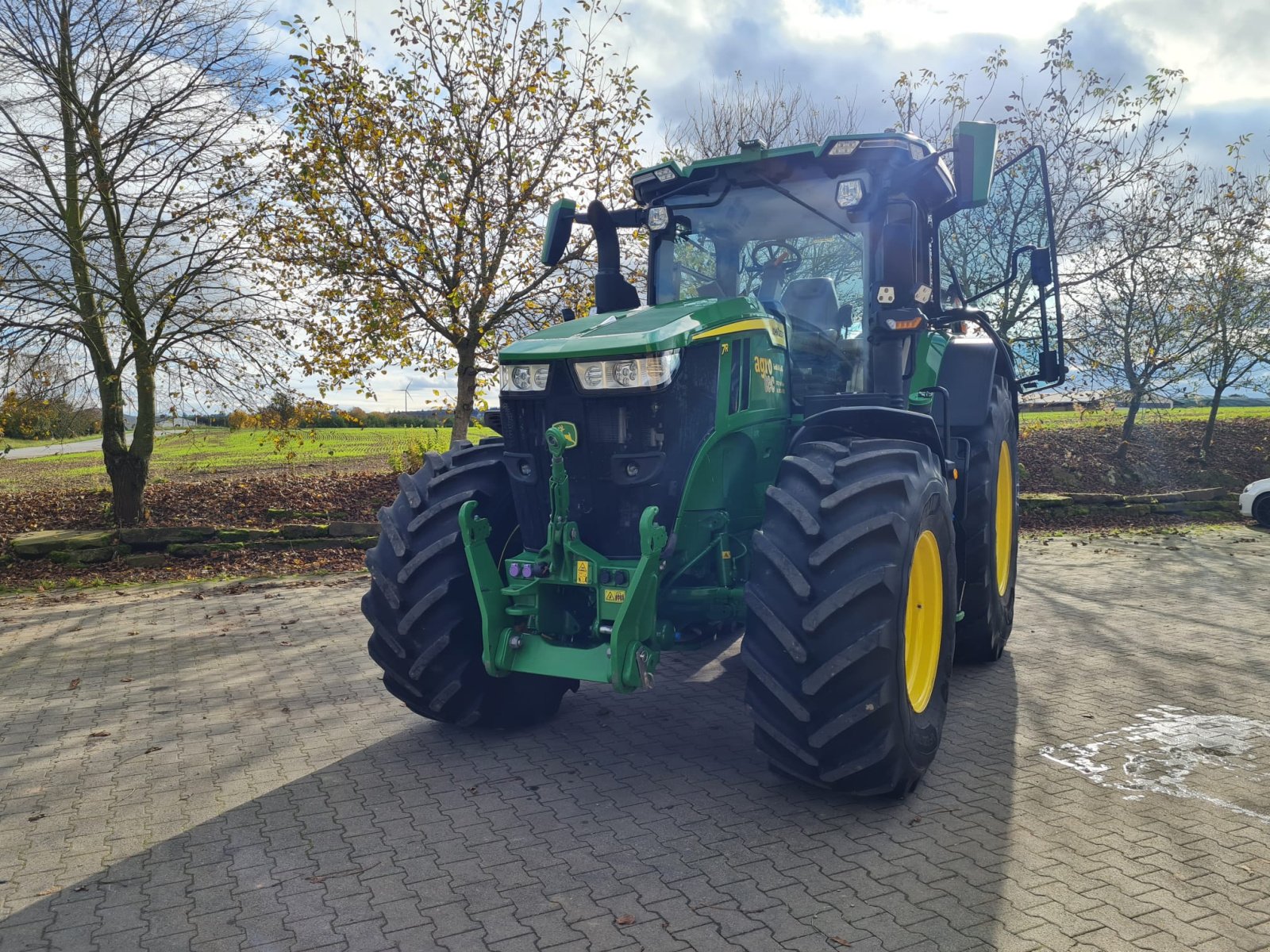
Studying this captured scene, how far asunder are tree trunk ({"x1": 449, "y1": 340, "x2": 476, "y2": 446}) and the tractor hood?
8336 mm

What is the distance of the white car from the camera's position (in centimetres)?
1422

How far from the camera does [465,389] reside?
13.6 metres

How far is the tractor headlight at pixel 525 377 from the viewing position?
4.74 metres

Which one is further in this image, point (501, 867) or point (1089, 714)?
point (1089, 714)

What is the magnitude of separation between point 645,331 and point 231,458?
19.2m

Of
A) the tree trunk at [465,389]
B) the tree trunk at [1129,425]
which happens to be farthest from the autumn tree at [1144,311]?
the tree trunk at [465,389]

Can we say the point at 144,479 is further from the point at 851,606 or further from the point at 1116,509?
the point at 1116,509

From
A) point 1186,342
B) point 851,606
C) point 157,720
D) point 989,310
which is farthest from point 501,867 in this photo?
point 1186,342

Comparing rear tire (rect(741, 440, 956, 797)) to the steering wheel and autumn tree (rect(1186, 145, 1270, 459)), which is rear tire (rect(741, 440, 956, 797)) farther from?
autumn tree (rect(1186, 145, 1270, 459))

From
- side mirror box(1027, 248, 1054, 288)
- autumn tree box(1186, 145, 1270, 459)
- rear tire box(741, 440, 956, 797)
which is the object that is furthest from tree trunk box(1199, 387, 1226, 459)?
rear tire box(741, 440, 956, 797)

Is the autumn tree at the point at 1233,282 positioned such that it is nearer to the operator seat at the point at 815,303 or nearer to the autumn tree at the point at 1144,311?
the autumn tree at the point at 1144,311

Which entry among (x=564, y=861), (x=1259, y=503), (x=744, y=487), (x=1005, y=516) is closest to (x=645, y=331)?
(x=744, y=487)

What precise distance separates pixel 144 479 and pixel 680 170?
10203 mm

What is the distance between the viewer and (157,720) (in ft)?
19.7
